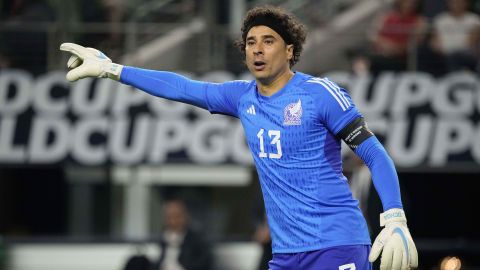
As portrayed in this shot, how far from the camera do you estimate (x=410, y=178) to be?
13.2 metres

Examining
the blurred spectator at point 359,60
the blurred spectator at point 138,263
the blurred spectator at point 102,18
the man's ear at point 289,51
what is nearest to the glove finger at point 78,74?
the man's ear at point 289,51

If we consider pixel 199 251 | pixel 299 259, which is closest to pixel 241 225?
pixel 199 251

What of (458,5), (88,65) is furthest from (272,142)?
(458,5)

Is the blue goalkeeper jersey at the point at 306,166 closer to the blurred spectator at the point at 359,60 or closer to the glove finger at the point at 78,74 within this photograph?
the glove finger at the point at 78,74

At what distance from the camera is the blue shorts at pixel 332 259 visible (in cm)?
599

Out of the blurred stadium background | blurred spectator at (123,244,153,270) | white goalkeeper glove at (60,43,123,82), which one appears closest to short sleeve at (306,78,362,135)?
white goalkeeper glove at (60,43,123,82)

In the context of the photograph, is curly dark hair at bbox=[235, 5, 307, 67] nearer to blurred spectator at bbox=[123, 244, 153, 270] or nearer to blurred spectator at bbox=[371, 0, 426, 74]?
blurred spectator at bbox=[123, 244, 153, 270]

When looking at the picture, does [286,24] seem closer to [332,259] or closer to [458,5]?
[332,259]

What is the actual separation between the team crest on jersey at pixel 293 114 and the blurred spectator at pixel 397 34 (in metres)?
6.77

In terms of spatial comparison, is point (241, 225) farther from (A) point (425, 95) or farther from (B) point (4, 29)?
(B) point (4, 29)

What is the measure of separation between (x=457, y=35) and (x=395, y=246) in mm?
7373

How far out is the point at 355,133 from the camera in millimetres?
5926

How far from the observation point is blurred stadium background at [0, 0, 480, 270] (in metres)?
12.8

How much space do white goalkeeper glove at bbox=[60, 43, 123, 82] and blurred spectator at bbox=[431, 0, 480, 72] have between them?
21.5ft
